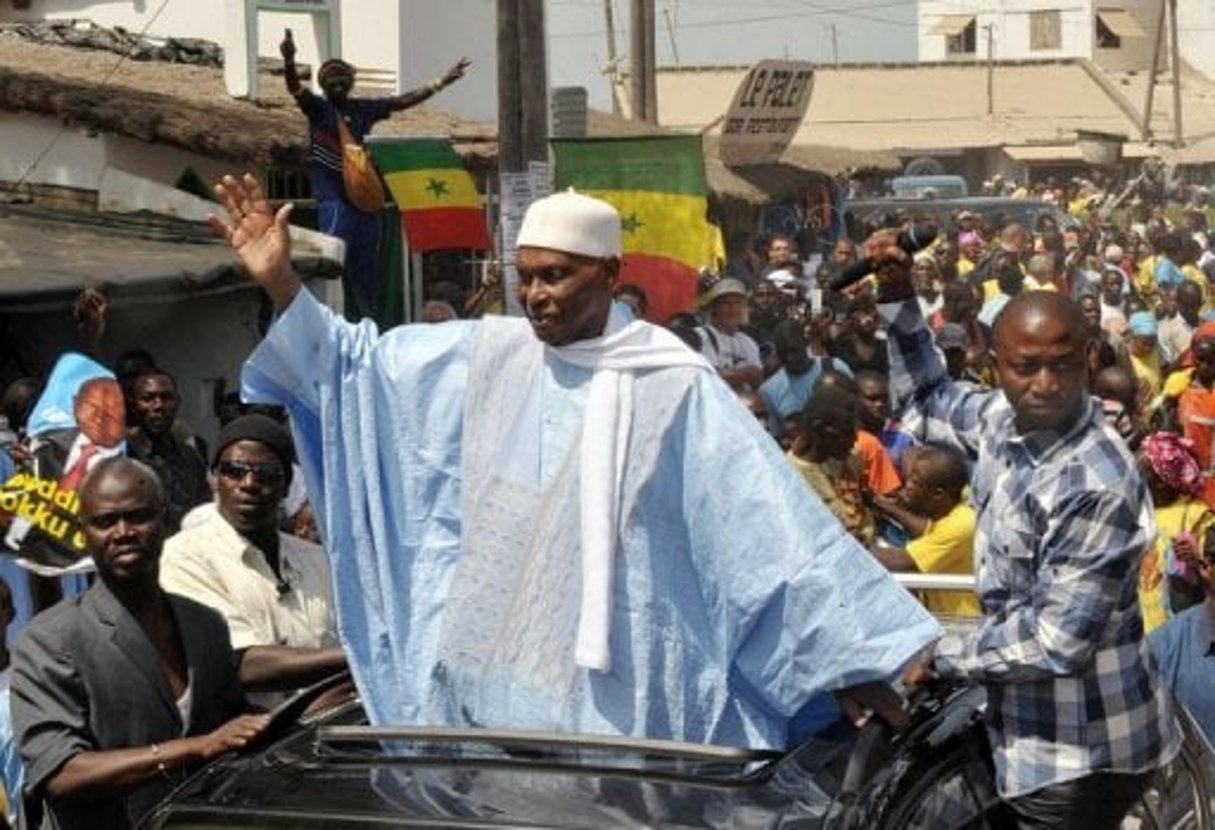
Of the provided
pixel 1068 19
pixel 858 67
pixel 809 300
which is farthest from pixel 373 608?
pixel 1068 19

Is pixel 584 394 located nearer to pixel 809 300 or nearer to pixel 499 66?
pixel 499 66

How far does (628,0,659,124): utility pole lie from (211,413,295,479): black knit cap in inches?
771

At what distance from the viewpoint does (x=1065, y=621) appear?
4.28 meters

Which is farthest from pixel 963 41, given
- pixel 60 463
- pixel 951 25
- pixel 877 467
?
pixel 60 463

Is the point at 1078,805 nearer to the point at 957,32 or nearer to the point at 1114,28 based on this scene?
the point at 1114,28

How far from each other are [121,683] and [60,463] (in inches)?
154

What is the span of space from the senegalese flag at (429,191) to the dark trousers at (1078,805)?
935 centimetres

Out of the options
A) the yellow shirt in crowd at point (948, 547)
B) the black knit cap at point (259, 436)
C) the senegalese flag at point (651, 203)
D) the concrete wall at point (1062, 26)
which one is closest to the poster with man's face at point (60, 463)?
the black knit cap at point (259, 436)

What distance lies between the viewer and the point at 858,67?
5669 cm

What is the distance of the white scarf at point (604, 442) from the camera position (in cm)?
425

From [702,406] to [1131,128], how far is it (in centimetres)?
5618

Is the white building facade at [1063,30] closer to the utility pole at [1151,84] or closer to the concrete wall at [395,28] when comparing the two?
the utility pole at [1151,84]

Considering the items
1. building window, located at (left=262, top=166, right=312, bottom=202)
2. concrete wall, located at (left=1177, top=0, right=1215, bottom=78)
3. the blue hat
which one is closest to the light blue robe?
the blue hat

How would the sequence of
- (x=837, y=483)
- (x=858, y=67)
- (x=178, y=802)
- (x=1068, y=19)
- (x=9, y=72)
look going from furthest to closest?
(x=1068, y=19) → (x=858, y=67) → (x=9, y=72) → (x=837, y=483) → (x=178, y=802)
